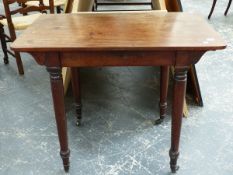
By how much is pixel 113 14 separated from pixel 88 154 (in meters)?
0.80

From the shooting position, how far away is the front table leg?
1217 millimetres

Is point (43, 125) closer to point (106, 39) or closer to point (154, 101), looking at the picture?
point (154, 101)

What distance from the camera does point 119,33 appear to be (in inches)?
48.8

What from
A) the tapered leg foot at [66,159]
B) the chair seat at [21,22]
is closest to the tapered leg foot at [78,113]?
the tapered leg foot at [66,159]

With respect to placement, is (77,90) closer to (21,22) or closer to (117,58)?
(117,58)

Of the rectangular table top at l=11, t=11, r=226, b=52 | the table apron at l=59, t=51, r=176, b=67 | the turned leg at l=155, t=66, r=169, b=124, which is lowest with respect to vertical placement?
the turned leg at l=155, t=66, r=169, b=124

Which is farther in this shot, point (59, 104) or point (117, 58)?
point (59, 104)

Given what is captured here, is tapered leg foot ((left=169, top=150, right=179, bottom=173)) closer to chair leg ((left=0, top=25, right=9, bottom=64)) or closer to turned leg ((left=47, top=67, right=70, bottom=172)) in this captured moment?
turned leg ((left=47, top=67, right=70, bottom=172))

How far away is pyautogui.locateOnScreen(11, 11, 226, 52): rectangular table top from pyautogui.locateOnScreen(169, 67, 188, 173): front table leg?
142 millimetres

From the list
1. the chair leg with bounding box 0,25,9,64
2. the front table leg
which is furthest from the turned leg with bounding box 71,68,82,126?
the chair leg with bounding box 0,25,9,64

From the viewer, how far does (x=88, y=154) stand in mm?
1650

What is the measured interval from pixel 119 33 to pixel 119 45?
0.48ft

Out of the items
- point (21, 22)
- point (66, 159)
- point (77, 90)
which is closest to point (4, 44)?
point (21, 22)

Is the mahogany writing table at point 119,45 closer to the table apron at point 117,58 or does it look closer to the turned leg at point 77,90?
the table apron at point 117,58
